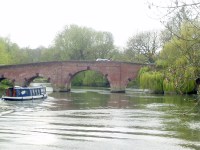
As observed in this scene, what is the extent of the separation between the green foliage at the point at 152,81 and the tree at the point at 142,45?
14.1 meters

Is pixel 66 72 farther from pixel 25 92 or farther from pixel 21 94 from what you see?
pixel 21 94

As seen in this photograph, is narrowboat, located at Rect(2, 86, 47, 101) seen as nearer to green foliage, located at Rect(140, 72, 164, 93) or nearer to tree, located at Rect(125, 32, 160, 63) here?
green foliage, located at Rect(140, 72, 164, 93)

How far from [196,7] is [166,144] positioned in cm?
640

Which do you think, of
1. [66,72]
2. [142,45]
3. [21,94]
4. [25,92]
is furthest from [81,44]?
[21,94]

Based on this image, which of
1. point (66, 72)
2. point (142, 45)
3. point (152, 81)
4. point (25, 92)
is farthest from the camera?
→ point (142, 45)

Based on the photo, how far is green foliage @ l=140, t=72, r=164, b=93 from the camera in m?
43.7

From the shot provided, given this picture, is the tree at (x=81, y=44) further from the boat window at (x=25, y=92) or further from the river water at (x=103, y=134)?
the river water at (x=103, y=134)

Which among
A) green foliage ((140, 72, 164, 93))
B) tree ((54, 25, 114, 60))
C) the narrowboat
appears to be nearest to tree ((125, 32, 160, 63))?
tree ((54, 25, 114, 60))

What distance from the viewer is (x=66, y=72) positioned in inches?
2078

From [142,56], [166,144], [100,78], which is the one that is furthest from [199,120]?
[100,78]

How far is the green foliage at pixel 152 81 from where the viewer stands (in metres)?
43.7

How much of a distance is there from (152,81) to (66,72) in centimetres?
1347

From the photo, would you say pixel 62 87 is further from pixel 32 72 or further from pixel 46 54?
pixel 46 54

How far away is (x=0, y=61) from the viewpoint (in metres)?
62.1
